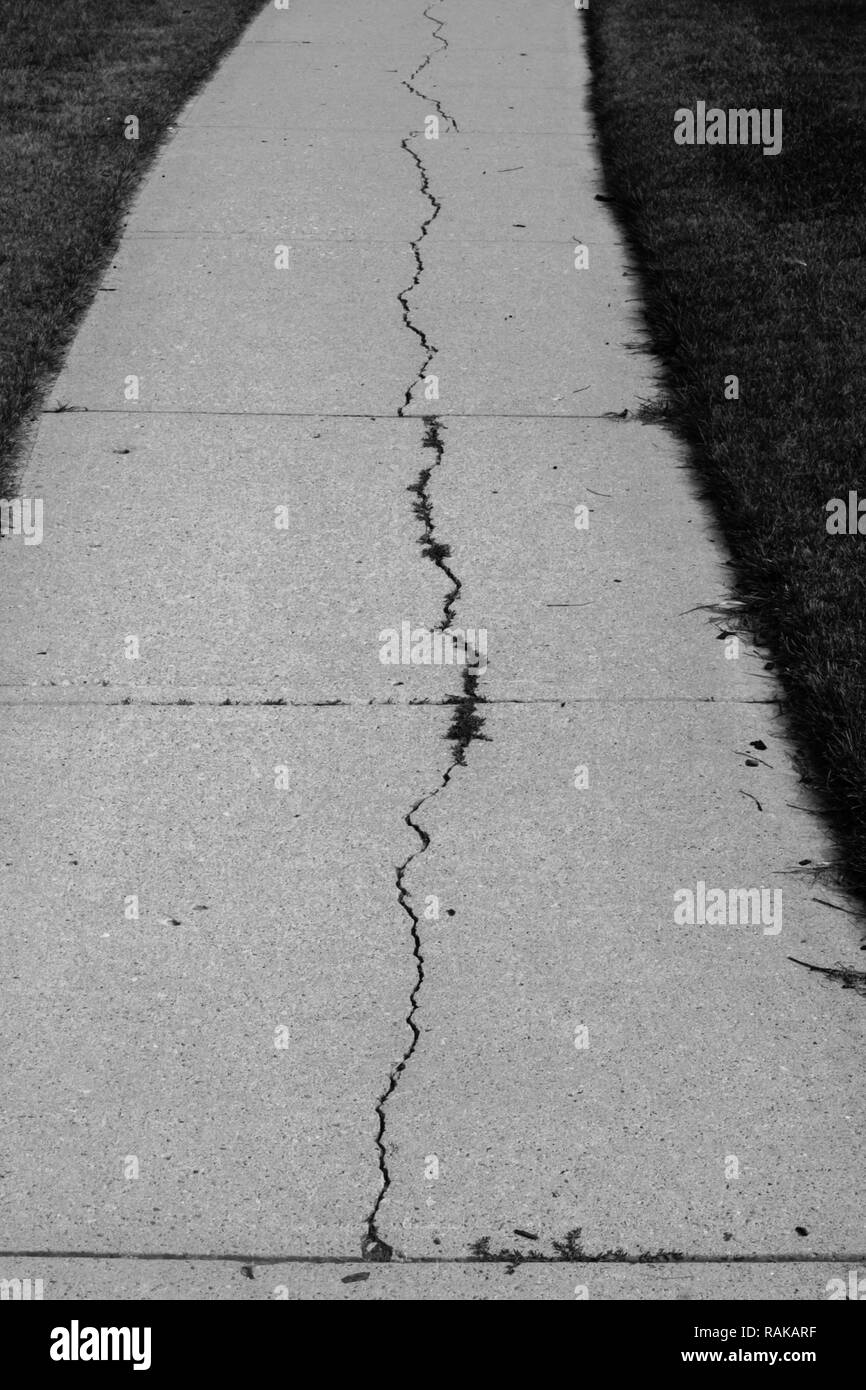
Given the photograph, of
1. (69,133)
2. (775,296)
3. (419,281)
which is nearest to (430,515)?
(419,281)

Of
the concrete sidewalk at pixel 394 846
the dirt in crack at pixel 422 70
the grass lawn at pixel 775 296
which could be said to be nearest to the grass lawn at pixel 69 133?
the concrete sidewalk at pixel 394 846

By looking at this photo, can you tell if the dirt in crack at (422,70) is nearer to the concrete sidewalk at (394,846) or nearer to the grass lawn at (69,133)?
the grass lawn at (69,133)

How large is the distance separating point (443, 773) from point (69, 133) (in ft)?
21.1

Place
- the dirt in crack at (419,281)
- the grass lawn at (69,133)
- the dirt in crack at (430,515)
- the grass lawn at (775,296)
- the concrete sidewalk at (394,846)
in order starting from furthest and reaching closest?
the grass lawn at (69,133) < the dirt in crack at (419,281) < the dirt in crack at (430,515) < the grass lawn at (775,296) < the concrete sidewalk at (394,846)

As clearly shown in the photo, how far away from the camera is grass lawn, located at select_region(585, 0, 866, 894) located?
15.1 ft

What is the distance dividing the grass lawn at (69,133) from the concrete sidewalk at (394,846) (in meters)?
0.26

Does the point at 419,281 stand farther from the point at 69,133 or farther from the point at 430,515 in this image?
the point at 69,133

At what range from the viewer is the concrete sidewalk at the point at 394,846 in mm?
2926

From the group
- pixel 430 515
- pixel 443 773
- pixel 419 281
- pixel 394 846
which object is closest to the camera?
pixel 394 846

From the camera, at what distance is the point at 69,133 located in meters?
9.00

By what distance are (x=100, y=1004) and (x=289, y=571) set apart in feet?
6.73

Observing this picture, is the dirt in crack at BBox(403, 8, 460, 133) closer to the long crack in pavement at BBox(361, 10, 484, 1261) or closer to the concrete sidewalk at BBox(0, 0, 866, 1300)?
the long crack in pavement at BBox(361, 10, 484, 1261)

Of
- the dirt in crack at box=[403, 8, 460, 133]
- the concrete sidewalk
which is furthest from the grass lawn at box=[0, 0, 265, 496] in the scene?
the dirt in crack at box=[403, 8, 460, 133]

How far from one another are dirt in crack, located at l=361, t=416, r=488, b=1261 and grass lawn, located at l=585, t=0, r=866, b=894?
37.5 inches
